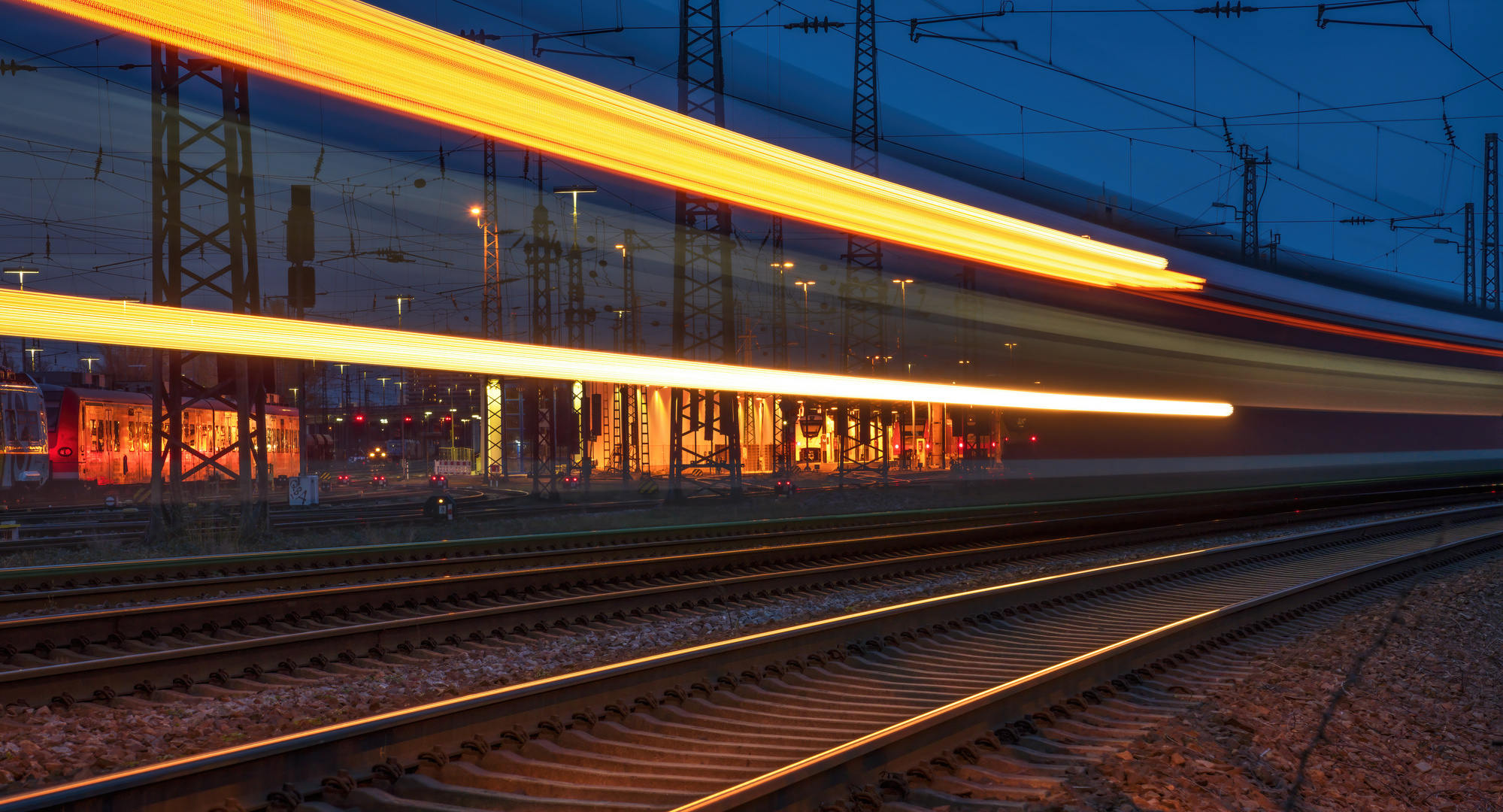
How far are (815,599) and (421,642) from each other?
15.3 ft

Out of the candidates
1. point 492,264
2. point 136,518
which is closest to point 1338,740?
point 136,518

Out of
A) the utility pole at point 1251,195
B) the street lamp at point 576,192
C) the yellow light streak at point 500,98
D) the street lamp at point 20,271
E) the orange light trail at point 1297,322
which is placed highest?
the utility pole at point 1251,195

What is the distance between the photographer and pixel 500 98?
863 cm

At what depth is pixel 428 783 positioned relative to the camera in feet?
16.6

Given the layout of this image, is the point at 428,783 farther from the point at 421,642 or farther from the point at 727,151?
the point at 727,151

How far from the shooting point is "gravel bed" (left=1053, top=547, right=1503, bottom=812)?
17.8 ft

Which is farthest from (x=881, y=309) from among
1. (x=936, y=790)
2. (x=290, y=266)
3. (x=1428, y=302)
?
(x=936, y=790)

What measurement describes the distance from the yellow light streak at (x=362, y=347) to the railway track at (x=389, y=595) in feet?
7.54

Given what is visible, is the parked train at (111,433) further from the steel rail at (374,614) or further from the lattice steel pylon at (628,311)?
the steel rail at (374,614)

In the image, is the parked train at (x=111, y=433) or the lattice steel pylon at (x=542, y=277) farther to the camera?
A: the parked train at (x=111, y=433)

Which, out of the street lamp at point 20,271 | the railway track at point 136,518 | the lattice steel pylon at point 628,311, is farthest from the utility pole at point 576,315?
the street lamp at point 20,271

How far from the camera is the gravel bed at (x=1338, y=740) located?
17.8 feet

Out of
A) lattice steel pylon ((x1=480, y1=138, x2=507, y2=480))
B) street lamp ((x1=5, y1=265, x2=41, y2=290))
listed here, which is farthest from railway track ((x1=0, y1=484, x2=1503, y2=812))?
street lamp ((x1=5, y1=265, x2=41, y2=290))

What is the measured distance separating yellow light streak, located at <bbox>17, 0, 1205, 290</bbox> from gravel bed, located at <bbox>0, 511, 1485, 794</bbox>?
14.0 ft
